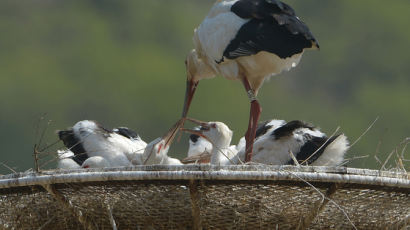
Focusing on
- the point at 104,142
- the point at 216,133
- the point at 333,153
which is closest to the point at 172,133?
the point at 216,133

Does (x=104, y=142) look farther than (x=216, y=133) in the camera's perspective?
Yes

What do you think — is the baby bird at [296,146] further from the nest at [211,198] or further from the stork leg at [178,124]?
the nest at [211,198]

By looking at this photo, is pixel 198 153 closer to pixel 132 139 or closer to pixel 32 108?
pixel 132 139

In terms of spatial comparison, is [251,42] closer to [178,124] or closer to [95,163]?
[178,124]

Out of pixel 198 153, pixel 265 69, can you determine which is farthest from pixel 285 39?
pixel 198 153

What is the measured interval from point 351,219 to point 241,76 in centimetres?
219

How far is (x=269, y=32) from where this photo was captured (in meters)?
6.12

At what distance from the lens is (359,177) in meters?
4.37

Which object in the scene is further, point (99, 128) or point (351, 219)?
point (99, 128)

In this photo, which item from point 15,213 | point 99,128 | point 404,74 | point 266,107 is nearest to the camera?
point 15,213

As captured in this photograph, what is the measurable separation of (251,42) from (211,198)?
1.93m

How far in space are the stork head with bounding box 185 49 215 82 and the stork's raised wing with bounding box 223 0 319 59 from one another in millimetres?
874

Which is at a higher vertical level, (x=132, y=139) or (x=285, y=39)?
(x=285, y=39)

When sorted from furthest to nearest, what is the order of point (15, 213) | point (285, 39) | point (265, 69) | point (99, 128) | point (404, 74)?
point (404, 74) < point (99, 128) < point (265, 69) < point (285, 39) < point (15, 213)
